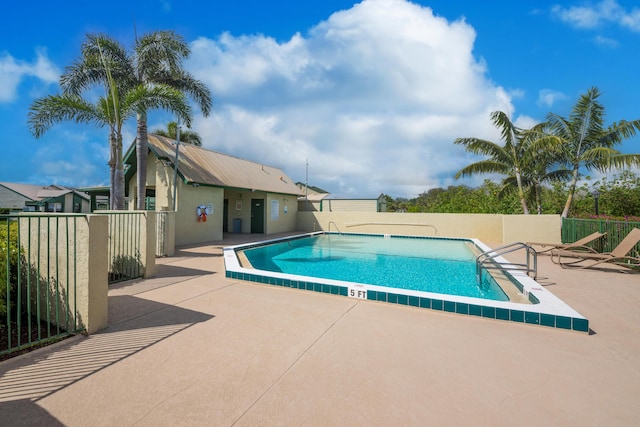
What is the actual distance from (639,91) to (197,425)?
19942 mm

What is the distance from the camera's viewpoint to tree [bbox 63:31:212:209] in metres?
12.4

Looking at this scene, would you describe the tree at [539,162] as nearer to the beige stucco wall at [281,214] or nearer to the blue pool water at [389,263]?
the blue pool water at [389,263]

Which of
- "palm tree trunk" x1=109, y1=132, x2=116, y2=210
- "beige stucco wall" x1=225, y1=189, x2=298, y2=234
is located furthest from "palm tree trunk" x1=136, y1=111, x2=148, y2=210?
"beige stucco wall" x1=225, y1=189, x2=298, y2=234

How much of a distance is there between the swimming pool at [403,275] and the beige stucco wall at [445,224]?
4.65 feet

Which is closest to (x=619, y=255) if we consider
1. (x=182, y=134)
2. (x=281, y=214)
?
(x=281, y=214)

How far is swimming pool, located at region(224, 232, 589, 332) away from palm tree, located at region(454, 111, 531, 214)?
4259 mm

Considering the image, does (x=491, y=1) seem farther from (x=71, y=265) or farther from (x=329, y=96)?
(x=71, y=265)

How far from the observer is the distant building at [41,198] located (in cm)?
3756

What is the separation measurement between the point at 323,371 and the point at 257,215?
17.1m

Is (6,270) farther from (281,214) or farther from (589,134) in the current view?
(589,134)

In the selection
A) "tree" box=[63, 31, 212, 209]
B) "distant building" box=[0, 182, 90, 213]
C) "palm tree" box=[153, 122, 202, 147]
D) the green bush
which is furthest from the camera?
"distant building" box=[0, 182, 90, 213]

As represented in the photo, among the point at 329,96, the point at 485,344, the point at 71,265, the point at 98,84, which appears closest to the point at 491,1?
the point at 329,96

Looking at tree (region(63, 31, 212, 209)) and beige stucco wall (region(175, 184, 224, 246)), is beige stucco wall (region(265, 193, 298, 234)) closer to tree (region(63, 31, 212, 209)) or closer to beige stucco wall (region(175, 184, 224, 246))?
beige stucco wall (region(175, 184, 224, 246))

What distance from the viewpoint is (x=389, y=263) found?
11094 millimetres
